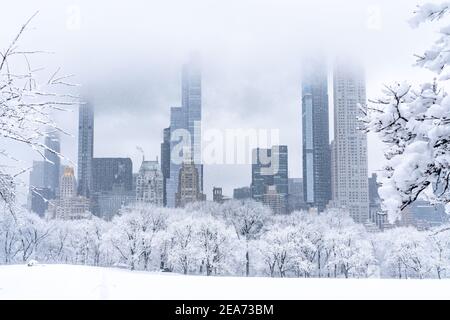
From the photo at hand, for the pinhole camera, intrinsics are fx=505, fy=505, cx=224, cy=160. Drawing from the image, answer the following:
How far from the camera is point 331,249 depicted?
1919 inches

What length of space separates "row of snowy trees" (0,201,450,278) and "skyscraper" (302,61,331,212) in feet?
274

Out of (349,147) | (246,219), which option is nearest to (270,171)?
(349,147)

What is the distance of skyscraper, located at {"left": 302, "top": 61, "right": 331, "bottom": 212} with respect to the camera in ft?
484

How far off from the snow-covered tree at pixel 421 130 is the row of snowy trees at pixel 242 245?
40969 mm

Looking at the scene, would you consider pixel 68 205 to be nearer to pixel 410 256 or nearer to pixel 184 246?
pixel 184 246

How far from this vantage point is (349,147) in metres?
134

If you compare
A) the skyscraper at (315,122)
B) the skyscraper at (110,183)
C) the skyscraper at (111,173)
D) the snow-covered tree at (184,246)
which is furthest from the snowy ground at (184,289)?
the skyscraper at (315,122)

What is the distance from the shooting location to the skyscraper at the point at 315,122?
484 feet

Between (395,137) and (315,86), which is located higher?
(315,86)

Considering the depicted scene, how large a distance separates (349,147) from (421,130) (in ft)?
436
